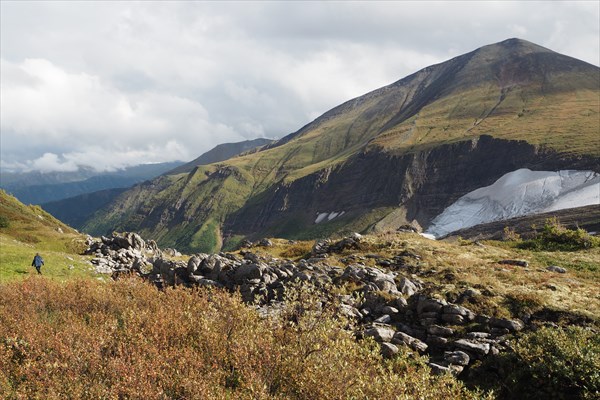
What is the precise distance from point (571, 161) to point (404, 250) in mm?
184581

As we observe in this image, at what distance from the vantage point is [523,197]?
562 feet

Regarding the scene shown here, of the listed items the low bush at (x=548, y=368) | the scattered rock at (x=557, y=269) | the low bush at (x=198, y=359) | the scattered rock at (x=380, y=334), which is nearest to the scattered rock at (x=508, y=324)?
the low bush at (x=548, y=368)

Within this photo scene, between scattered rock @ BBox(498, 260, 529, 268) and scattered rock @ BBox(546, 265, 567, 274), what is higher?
scattered rock @ BBox(498, 260, 529, 268)

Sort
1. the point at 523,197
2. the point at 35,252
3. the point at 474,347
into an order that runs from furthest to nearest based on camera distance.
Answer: the point at 523,197, the point at 35,252, the point at 474,347

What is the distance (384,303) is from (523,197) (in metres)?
180

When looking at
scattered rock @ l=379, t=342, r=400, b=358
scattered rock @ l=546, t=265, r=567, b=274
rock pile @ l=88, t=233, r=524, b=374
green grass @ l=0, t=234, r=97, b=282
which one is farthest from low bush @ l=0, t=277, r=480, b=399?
scattered rock @ l=546, t=265, r=567, b=274

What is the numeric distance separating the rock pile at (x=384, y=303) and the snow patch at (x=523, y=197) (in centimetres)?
15210

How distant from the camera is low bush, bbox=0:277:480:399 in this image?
373 inches

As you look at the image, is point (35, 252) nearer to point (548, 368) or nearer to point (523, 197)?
point (548, 368)

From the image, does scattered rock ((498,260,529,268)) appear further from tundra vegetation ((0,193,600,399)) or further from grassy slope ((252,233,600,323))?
tundra vegetation ((0,193,600,399))

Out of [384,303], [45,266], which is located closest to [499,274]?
[384,303]

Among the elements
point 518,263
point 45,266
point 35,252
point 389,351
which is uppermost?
point 35,252

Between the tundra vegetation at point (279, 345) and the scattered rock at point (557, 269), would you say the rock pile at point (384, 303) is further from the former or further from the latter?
the scattered rock at point (557, 269)

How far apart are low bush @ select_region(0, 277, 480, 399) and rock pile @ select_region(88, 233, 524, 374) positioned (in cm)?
205
